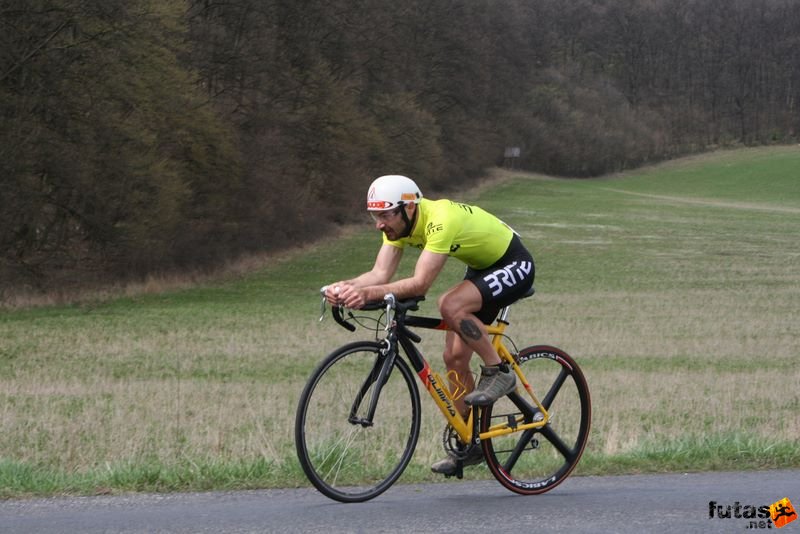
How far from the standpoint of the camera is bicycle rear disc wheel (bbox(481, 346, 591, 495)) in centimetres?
667

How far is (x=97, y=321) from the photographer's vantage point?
26391 mm

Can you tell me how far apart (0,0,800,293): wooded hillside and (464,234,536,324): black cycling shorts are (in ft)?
83.7

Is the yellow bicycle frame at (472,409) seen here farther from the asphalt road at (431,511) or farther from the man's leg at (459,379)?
the asphalt road at (431,511)

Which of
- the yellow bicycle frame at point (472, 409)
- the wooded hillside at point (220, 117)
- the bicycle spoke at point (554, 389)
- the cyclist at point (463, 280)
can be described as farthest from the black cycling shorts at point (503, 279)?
the wooded hillside at point (220, 117)

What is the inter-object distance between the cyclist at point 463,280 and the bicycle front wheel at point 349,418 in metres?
0.33

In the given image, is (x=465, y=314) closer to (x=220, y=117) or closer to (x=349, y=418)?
(x=349, y=418)

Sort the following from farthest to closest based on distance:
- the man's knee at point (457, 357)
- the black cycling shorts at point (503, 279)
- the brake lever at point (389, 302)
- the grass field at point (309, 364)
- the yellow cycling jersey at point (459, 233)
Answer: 1. the grass field at point (309, 364)
2. the man's knee at point (457, 357)
3. the black cycling shorts at point (503, 279)
4. the yellow cycling jersey at point (459, 233)
5. the brake lever at point (389, 302)

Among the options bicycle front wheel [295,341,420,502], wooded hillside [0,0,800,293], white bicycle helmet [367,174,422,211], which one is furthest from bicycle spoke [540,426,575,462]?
wooded hillside [0,0,800,293]

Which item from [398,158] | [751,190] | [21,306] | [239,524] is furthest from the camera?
[751,190]

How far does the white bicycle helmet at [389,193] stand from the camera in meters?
6.18

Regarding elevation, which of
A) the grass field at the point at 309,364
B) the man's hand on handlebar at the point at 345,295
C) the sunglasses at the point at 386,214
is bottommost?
the grass field at the point at 309,364

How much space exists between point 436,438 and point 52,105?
25.6 m

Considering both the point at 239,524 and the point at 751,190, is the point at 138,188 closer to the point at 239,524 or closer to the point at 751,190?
the point at 239,524

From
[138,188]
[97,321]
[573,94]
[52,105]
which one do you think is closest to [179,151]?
[138,188]
